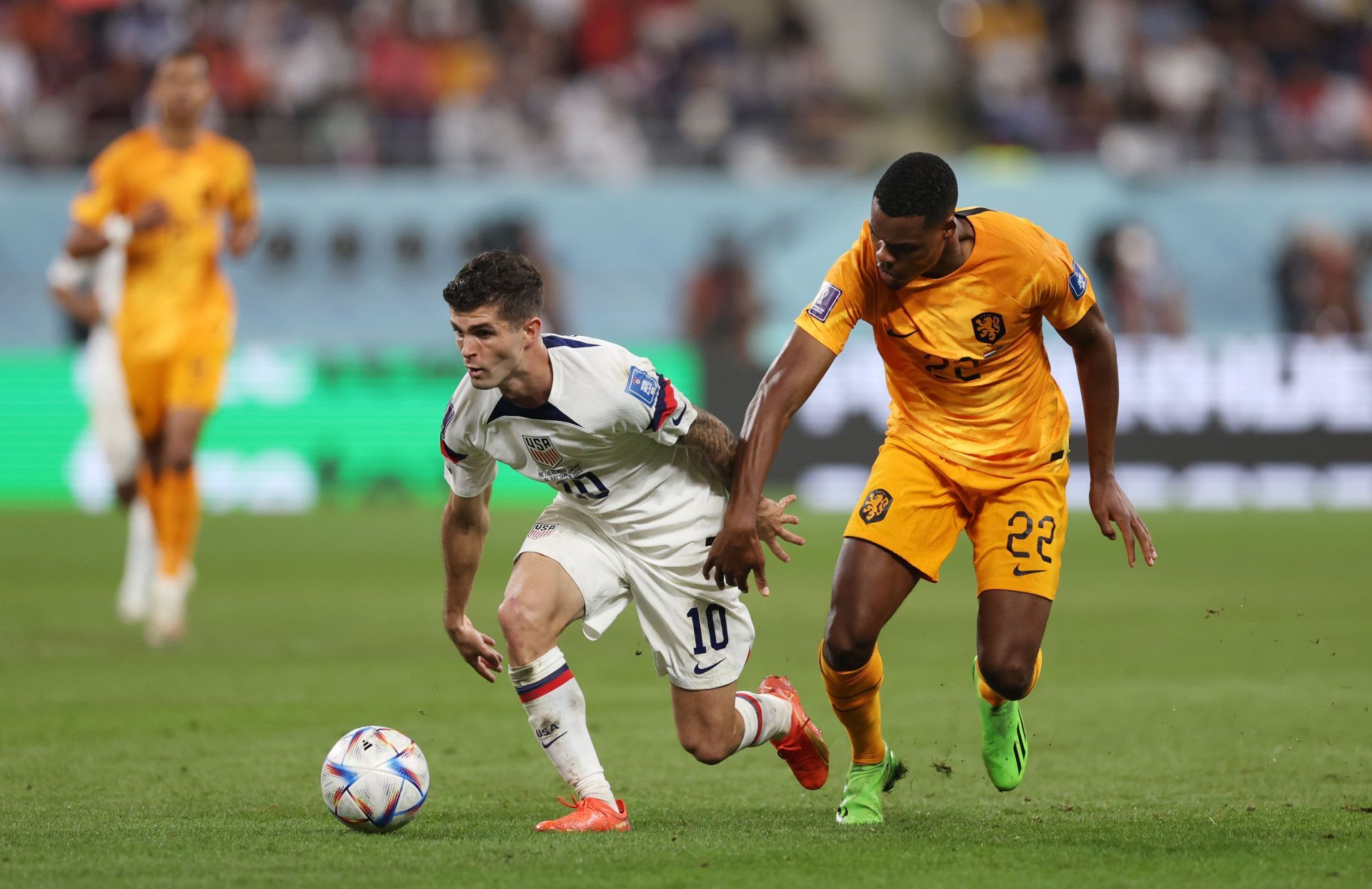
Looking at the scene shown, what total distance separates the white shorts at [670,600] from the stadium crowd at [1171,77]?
55.7ft

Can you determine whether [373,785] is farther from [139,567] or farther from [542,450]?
[139,567]

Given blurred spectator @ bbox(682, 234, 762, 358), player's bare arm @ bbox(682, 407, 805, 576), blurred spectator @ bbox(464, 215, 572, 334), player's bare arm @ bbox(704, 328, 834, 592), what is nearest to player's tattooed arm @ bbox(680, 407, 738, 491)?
player's bare arm @ bbox(682, 407, 805, 576)

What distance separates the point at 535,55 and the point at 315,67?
279 cm

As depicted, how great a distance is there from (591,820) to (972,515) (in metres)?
1.70

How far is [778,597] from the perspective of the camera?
1202 centimetres

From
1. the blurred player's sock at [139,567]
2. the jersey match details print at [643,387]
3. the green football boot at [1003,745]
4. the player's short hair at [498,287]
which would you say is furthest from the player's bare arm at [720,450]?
the blurred player's sock at [139,567]

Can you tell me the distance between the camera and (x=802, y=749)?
6129 mm

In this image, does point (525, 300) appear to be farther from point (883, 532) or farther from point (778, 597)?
point (778, 597)

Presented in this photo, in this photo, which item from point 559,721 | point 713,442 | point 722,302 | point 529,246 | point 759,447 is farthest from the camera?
point 722,302

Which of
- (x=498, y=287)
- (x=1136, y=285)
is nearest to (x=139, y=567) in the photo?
(x=498, y=287)

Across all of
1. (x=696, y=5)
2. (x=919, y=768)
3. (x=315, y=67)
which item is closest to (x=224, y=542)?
(x=315, y=67)

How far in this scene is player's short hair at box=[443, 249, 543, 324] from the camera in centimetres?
520

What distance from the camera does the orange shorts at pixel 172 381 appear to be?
10.0 m

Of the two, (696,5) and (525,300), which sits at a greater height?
(525,300)
